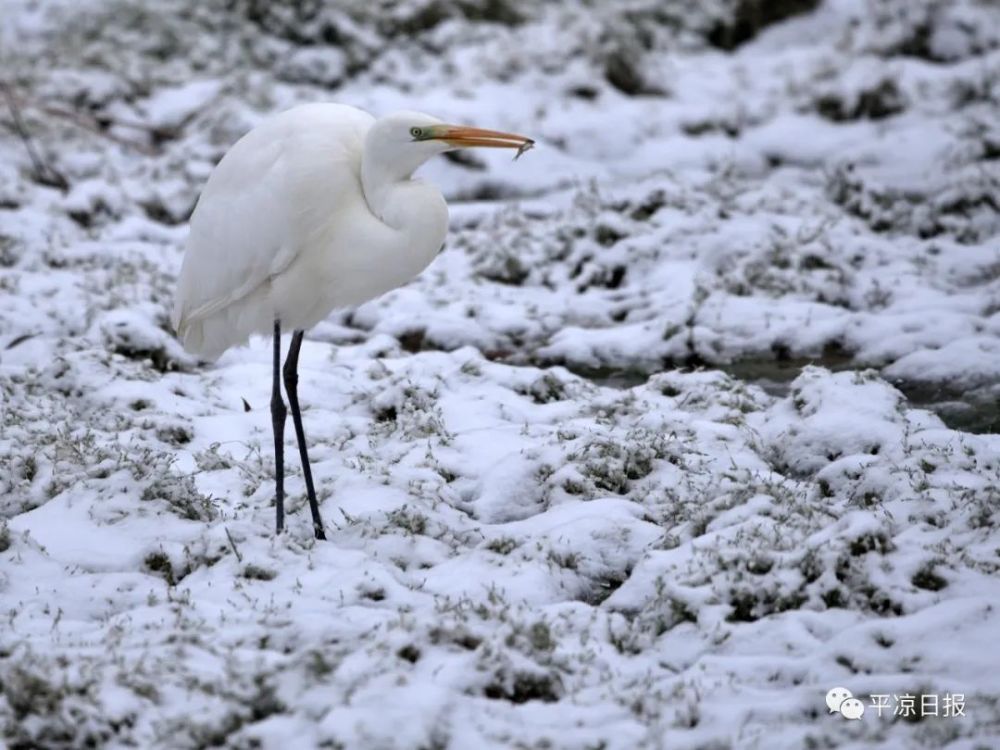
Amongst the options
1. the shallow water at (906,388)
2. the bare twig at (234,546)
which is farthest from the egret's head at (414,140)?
the shallow water at (906,388)

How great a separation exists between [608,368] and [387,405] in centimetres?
141

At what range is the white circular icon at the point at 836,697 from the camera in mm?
3326

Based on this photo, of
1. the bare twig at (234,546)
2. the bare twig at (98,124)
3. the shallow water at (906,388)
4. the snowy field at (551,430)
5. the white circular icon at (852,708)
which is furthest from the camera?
the bare twig at (98,124)

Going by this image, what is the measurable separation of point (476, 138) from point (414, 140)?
0.72 feet

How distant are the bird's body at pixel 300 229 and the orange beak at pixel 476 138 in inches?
7.5

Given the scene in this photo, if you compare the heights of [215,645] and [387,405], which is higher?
[215,645]

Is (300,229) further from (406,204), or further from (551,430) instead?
(551,430)

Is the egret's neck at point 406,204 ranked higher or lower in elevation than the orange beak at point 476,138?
lower

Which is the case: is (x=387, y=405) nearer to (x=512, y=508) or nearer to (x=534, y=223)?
(x=512, y=508)

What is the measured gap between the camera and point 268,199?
4.55 metres

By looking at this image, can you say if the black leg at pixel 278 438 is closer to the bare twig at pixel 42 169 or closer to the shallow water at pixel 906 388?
the shallow water at pixel 906 388

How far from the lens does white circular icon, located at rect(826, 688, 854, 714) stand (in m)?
3.33

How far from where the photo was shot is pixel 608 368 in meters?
6.64

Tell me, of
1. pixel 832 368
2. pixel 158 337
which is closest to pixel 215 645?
pixel 158 337
